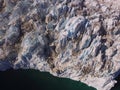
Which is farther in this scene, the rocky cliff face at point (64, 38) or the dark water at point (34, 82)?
the rocky cliff face at point (64, 38)

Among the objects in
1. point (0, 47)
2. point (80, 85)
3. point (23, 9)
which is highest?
point (23, 9)

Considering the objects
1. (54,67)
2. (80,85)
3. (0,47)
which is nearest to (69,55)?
(54,67)

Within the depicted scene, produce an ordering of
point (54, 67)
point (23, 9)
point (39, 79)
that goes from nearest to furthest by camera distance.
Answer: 1. point (39, 79)
2. point (54, 67)
3. point (23, 9)

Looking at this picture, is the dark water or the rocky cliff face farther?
the rocky cliff face

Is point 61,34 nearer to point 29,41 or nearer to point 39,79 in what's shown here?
point 29,41
